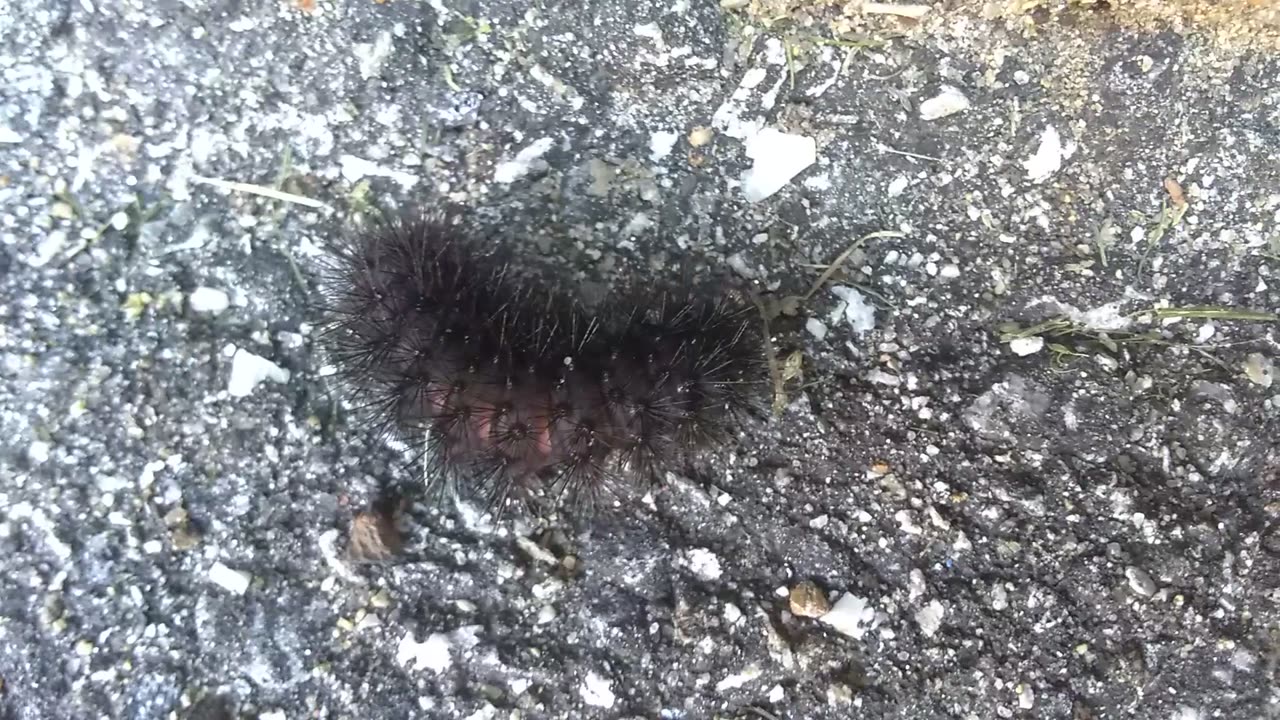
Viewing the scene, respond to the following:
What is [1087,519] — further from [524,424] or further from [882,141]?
[524,424]

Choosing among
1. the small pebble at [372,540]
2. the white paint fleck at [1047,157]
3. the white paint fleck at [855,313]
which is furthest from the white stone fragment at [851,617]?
the white paint fleck at [1047,157]

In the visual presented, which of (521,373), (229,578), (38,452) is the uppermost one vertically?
(521,373)

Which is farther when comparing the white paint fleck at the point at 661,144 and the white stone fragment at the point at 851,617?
the white paint fleck at the point at 661,144

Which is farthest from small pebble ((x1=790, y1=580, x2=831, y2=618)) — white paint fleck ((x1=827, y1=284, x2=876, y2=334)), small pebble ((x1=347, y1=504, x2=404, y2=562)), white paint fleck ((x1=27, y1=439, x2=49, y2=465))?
white paint fleck ((x1=27, y1=439, x2=49, y2=465))

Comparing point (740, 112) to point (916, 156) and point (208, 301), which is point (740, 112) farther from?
point (208, 301)

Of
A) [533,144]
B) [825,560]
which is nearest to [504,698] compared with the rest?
[825,560]

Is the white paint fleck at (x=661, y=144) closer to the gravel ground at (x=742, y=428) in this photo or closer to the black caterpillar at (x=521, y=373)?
the gravel ground at (x=742, y=428)

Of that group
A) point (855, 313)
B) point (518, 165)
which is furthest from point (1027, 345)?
point (518, 165)
